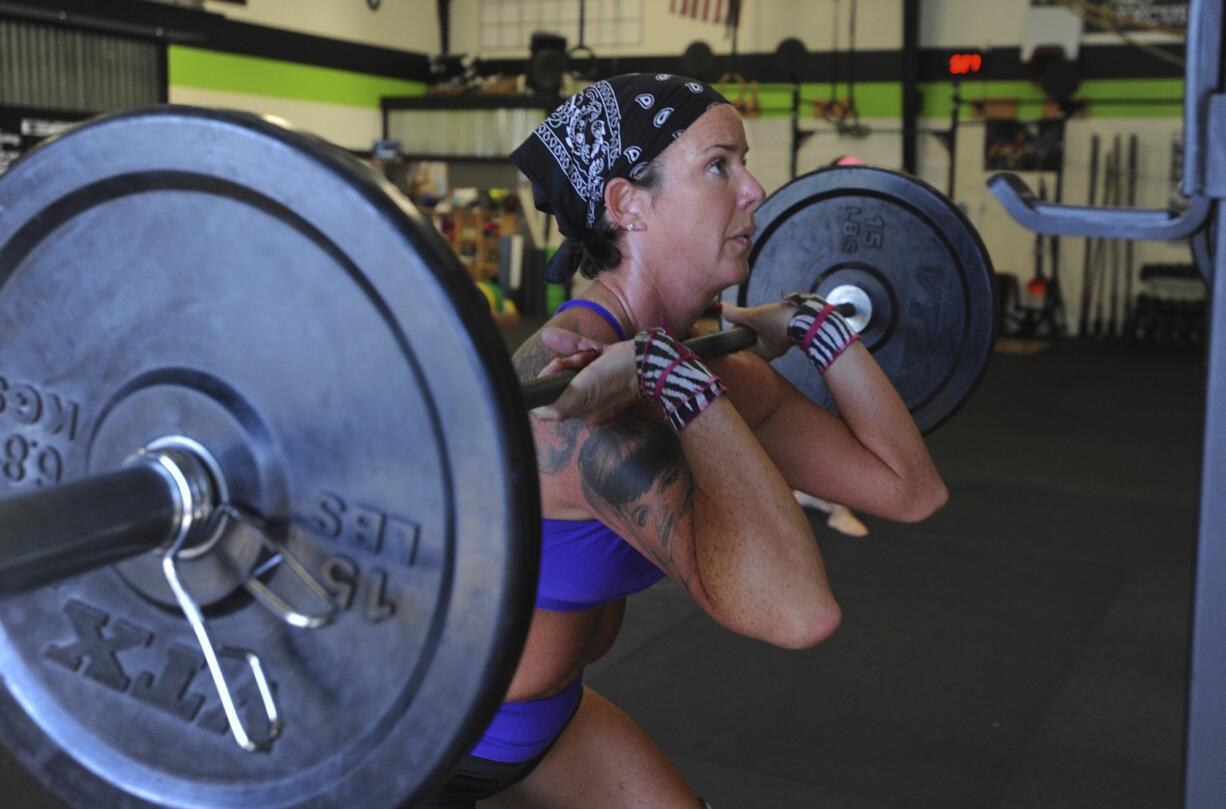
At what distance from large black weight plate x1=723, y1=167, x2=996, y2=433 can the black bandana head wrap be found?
1.32 ft

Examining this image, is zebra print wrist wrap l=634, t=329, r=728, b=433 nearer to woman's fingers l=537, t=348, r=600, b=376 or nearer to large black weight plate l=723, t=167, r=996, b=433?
woman's fingers l=537, t=348, r=600, b=376

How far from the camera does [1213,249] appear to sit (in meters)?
0.94

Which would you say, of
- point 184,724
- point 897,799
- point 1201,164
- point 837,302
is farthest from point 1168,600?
point 184,724

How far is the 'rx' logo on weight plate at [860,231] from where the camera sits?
190 centimetres

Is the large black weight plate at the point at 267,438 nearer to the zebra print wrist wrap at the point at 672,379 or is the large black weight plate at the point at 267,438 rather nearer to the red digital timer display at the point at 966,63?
the zebra print wrist wrap at the point at 672,379

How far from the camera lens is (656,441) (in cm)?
119

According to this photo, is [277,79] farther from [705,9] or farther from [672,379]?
[672,379]

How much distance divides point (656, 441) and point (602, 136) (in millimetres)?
427

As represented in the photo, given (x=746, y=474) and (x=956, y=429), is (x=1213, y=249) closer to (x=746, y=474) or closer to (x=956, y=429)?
(x=746, y=474)

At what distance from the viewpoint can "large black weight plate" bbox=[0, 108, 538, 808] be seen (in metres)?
0.74

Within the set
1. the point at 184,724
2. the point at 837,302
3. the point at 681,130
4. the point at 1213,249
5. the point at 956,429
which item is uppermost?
the point at 681,130

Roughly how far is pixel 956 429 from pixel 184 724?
5894 mm

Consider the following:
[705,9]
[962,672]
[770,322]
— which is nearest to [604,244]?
[770,322]

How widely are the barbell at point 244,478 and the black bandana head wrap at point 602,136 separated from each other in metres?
0.66
